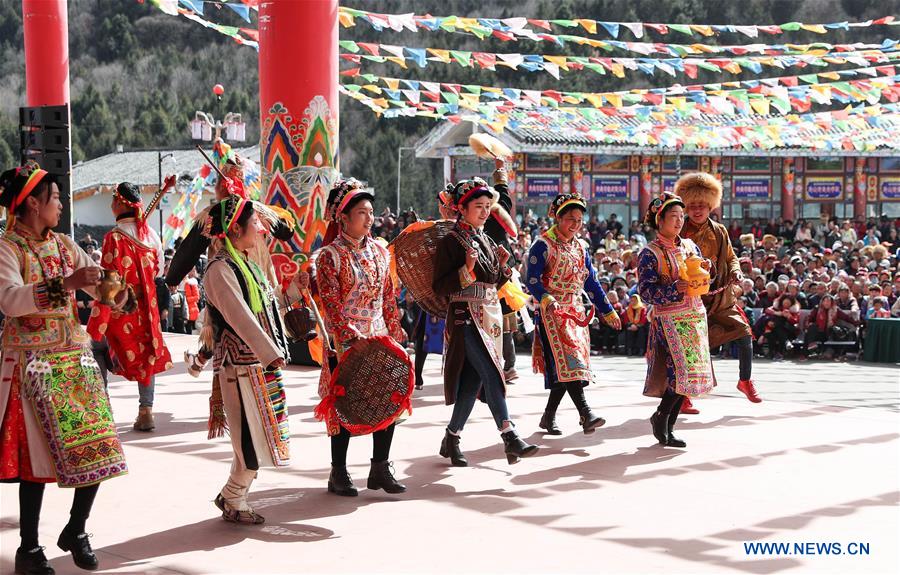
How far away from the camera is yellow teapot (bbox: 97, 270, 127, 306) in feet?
14.7

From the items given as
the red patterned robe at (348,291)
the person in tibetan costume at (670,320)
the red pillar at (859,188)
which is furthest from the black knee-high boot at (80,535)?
the red pillar at (859,188)

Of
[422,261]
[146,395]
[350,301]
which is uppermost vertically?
[422,261]

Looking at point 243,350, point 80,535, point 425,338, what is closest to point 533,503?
point 243,350

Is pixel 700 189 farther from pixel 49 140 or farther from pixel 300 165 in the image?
pixel 49 140

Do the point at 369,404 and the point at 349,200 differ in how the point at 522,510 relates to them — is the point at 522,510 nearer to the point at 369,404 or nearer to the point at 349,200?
the point at 369,404

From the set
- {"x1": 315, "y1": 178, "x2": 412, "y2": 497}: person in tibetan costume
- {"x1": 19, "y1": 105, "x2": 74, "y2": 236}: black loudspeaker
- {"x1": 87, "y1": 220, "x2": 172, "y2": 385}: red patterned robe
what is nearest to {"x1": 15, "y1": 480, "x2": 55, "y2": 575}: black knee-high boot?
{"x1": 315, "y1": 178, "x2": 412, "y2": 497}: person in tibetan costume

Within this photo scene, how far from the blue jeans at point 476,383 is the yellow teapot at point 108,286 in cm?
257

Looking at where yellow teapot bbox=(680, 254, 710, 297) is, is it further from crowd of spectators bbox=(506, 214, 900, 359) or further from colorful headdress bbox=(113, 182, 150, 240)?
crowd of spectators bbox=(506, 214, 900, 359)

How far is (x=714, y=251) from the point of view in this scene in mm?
8078

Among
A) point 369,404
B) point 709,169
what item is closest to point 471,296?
point 369,404

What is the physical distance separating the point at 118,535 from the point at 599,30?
50895mm

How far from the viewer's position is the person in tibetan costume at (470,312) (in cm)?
657

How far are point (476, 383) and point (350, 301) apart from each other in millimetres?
1163

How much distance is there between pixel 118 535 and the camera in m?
5.17
